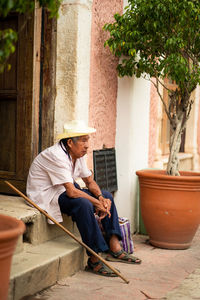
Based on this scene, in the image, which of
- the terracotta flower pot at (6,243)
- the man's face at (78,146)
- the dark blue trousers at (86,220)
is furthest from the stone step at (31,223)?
the terracotta flower pot at (6,243)

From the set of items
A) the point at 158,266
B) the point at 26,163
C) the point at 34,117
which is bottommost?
the point at 158,266

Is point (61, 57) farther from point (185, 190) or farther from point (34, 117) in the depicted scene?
point (185, 190)

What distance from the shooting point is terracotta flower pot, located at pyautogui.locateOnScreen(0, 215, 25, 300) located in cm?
255

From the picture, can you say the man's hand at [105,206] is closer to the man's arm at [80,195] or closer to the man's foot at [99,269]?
the man's arm at [80,195]

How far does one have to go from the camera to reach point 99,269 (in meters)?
4.22

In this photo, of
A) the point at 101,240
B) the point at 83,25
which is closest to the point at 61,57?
the point at 83,25

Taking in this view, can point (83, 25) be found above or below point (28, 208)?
above

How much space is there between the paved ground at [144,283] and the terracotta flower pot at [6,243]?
2.69ft

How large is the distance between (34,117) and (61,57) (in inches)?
26.2

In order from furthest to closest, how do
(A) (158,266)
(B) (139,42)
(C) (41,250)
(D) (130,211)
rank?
1. (D) (130,211)
2. (B) (139,42)
3. (A) (158,266)
4. (C) (41,250)

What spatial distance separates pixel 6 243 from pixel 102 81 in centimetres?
303

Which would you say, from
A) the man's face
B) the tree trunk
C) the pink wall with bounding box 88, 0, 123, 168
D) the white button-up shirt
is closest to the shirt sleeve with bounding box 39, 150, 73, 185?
the white button-up shirt

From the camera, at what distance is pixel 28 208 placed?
429 centimetres

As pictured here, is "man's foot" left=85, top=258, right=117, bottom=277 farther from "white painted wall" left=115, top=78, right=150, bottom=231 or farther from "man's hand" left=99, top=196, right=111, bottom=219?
"white painted wall" left=115, top=78, right=150, bottom=231
